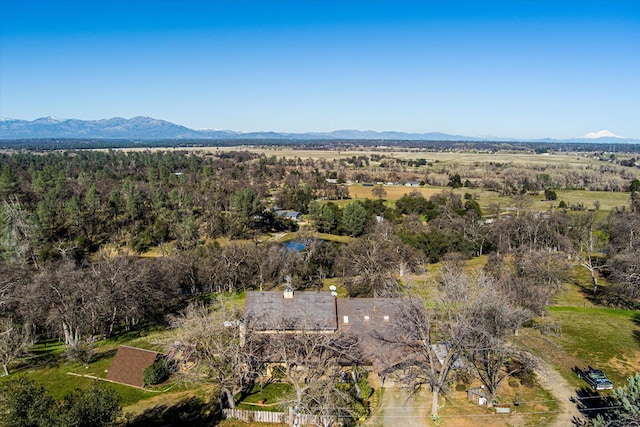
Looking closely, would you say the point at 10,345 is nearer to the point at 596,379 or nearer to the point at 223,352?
the point at 223,352

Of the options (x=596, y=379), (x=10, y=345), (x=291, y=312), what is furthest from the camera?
(x=291, y=312)

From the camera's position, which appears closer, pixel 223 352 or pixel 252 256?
pixel 223 352

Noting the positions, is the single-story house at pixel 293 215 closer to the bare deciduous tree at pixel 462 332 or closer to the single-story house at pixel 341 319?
the single-story house at pixel 341 319

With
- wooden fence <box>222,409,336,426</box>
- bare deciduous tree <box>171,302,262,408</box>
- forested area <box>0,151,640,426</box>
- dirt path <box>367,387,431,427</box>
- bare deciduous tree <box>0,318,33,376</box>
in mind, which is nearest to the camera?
wooden fence <box>222,409,336,426</box>

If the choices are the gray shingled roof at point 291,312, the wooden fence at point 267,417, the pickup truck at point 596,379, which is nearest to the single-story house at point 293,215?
the gray shingled roof at point 291,312

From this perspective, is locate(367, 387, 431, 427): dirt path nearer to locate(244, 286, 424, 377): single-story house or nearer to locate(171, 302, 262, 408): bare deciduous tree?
locate(244, 286, 424, 377): single-story house

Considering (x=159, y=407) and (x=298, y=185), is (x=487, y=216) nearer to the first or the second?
(x=298, y=185)

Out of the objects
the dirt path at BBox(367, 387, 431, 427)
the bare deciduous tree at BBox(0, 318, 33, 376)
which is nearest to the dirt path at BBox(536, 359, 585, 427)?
the dirt path at BBox(367, 387, 431, 427)

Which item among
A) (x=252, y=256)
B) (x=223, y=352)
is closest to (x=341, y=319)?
(x=223, y=352)
